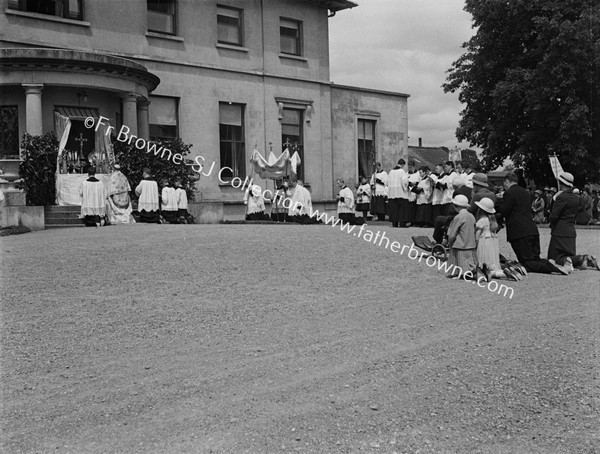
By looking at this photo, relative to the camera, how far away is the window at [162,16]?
984 inches

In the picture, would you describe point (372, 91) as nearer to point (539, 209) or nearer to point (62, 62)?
point (539, 209)

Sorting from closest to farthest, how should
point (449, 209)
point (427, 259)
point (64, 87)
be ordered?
point (427, 259) → point (449, 209) → point (64, 87)

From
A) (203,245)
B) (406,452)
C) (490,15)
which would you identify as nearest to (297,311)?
(406,452)

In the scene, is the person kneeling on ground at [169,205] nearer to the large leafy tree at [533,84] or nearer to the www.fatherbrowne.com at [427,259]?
the www.fatherbrowne.com at [427,259]

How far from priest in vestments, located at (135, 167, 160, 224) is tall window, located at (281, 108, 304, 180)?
390 inches

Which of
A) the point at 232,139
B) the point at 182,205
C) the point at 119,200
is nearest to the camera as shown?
the point at 119,200

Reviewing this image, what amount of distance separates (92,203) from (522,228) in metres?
11.0

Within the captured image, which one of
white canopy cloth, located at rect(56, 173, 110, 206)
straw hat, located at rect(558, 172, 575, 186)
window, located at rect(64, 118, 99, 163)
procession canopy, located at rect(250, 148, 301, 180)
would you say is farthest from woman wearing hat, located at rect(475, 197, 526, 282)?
window, located at rect(64, 118, 99, 163)

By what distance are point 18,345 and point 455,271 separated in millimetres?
7220

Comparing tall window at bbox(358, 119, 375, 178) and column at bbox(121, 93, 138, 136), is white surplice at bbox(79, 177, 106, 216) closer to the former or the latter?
column at bbox(121, 93, 138, 136)

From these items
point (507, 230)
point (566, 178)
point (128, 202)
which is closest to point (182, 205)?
point (128, 202)

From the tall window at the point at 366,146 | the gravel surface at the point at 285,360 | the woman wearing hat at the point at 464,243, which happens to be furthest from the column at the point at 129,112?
the woman wearing hat at the point at 464,243

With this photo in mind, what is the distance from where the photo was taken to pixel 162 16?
2528 cm

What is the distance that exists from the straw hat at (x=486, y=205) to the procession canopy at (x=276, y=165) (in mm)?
12600
